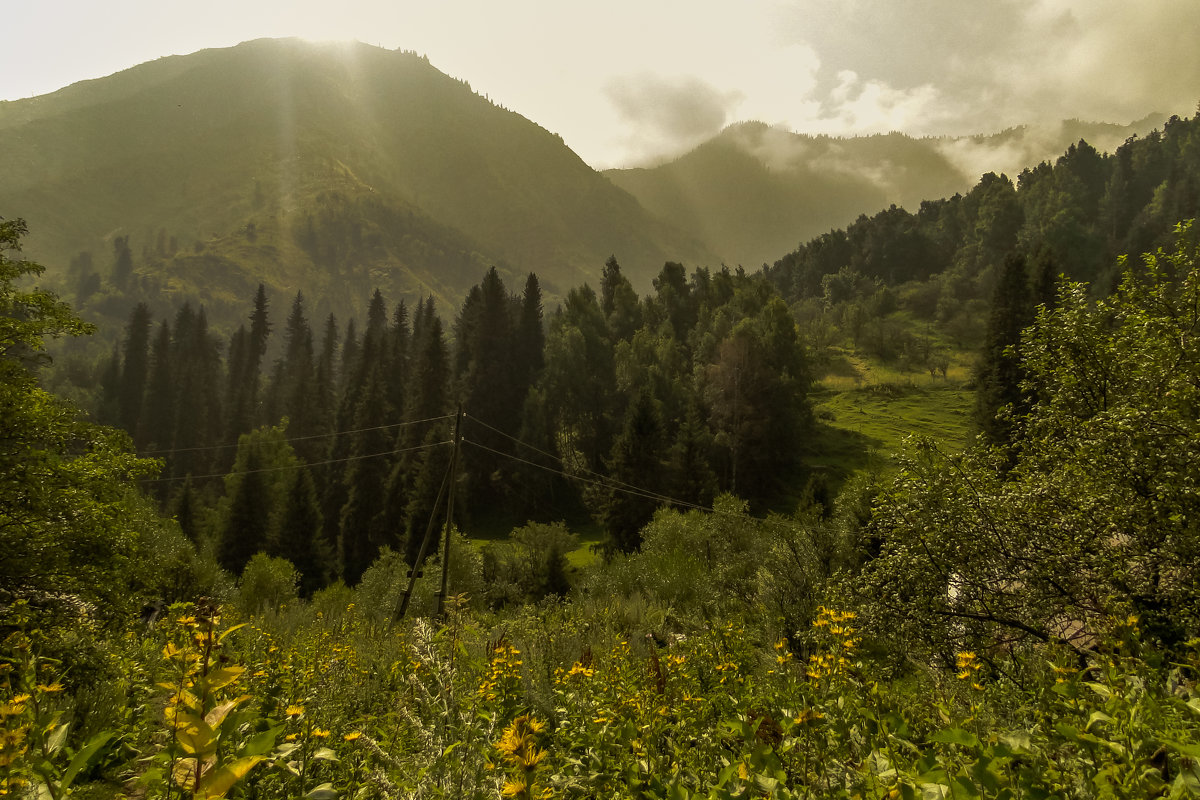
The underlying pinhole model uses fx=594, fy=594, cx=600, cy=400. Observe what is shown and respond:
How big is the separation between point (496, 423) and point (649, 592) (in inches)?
1738

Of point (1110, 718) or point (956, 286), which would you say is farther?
point (956, 286)

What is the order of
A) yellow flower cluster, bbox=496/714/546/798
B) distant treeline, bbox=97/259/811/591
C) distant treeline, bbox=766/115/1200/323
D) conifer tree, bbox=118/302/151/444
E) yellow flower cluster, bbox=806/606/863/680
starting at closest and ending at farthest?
yellow flower cluster, bbox=496/714/546/798, yellow flower cluster, bbox=806/606/863/680, distant treeline, bbox=97/259/811/591, conifer tree, bbox=118/302/151/444, distant treeline, bbox=766/115/1200/323

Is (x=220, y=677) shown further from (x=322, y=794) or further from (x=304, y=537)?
(x=304, y=537)

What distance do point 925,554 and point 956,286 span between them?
130m

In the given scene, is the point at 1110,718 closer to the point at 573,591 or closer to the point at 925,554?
the point at 925,554

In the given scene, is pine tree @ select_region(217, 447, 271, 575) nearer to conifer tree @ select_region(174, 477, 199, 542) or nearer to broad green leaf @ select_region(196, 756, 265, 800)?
conifer tree @ select_region(174, 477, 199, 542)

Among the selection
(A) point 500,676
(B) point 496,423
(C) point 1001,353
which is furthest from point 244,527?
(C) point 1001,353

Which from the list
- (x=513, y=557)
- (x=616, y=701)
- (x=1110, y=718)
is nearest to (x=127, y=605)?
(x=616, y=701)

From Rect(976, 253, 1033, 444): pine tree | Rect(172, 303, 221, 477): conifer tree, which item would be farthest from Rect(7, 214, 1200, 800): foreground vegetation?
Rect(172, 303, 221, 477): conifer tree

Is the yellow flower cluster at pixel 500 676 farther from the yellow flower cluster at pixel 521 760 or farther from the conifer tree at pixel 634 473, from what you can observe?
Answer: the conifer tree at pixel 634 473

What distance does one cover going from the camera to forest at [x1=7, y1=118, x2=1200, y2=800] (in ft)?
7.20

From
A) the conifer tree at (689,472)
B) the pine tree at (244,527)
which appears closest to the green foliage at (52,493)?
the pine tree at (244,527)

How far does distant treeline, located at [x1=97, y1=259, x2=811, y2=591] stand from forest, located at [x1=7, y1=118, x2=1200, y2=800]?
441 millimetres

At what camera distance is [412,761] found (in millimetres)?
2410
